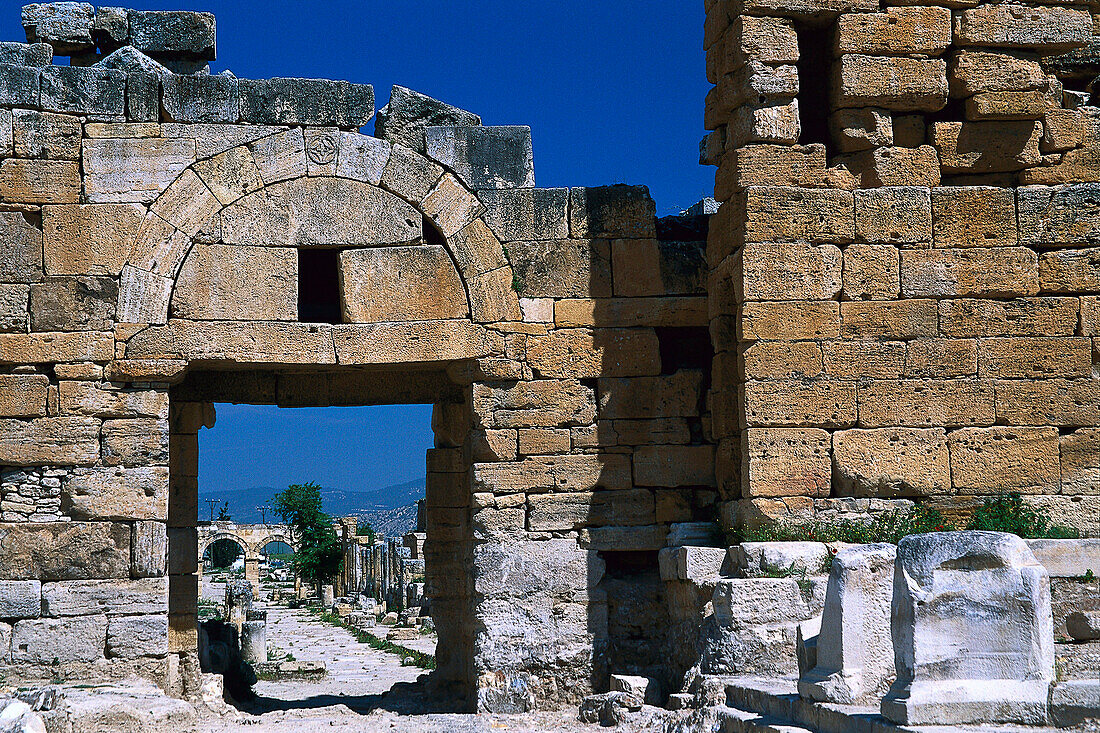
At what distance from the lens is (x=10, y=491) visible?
29.2ft

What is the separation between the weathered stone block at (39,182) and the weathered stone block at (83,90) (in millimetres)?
455

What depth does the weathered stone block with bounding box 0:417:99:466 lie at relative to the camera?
890cm

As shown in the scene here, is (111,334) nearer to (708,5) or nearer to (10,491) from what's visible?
(10,491)

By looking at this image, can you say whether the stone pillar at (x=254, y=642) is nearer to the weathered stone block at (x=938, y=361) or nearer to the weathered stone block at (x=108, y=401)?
the weathered stone block at (x=108, y=401)

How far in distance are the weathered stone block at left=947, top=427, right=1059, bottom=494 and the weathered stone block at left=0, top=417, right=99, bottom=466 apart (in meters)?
6.39

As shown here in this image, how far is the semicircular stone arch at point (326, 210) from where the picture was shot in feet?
30.4

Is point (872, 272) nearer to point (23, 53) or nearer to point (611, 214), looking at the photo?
point (611, 214)

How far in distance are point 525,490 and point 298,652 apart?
11194mm

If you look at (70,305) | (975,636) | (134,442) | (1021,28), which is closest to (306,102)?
(70,305)

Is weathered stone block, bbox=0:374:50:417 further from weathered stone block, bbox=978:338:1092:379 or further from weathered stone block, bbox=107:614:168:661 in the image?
weathered stone block, bbox=978:338:1092:379

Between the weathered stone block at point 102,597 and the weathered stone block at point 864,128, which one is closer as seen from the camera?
the weathered stone block at point 102,597

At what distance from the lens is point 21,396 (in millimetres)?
8945

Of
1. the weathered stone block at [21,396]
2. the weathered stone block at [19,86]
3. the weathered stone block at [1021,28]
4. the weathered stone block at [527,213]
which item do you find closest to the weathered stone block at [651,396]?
the weathered stone block at [527,213]

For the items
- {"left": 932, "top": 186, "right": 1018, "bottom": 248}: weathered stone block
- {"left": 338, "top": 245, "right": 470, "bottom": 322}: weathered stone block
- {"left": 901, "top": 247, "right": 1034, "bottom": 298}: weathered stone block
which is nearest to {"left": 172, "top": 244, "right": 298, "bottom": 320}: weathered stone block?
{"left": 338, "top": 245, "right": 470, "bottom": 322}: weathered stone block
